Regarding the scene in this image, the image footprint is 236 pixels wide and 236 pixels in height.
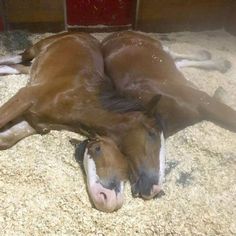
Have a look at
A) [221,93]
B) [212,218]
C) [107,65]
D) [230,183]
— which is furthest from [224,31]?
[212,218]

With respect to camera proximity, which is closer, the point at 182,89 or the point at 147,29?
the point at 182,89

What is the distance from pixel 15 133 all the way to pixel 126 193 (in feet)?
2.55

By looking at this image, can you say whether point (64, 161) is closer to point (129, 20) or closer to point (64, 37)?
point (64, 37)

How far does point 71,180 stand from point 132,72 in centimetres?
88

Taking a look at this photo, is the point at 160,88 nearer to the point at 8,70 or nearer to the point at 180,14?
the point at 8,70

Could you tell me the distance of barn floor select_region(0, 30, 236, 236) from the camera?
6.74 feet

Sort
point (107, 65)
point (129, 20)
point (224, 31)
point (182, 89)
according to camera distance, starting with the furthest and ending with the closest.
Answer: point (224, 31), point (129, 20), point (107, 65), point (182, 89)

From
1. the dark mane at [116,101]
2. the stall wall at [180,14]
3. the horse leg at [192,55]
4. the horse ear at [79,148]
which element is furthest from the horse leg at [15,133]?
the stall wall at [180,14]

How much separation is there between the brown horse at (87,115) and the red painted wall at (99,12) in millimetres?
812

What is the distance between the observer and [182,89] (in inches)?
107

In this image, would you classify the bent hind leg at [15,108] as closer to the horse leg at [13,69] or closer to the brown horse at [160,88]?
the brown horse at [160,88]

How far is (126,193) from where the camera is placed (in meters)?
2.24

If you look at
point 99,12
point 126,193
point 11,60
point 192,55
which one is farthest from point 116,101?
point 99,12

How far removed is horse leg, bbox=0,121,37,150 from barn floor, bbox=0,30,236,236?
4cm
